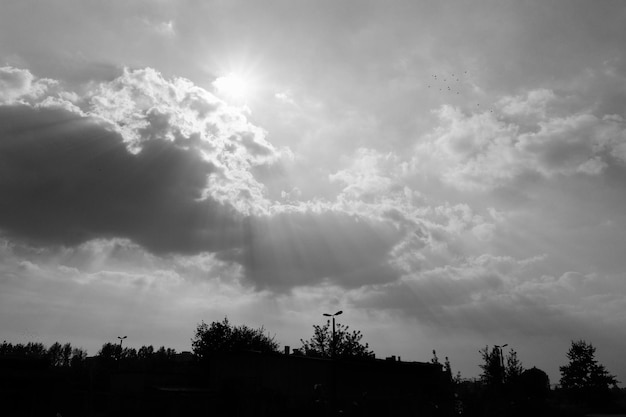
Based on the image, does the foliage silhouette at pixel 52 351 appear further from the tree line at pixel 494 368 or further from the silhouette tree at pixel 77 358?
the tree line at pixel 494 368

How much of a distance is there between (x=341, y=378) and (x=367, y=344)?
163 feet

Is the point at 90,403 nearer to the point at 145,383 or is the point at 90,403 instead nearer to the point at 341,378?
the point at 145,383

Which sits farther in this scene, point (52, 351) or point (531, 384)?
point (52, 351)

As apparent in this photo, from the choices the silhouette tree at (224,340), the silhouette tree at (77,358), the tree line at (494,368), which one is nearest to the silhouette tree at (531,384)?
the tree line at (494,368)

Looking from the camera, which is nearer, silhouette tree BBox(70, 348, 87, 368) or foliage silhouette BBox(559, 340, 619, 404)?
foliage silhouette BBox(559, 340, 619, 404)

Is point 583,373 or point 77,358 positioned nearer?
point 583,373

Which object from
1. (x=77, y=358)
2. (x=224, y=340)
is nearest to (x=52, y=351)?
(x=77, y=358)

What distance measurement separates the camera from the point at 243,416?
1831 inches

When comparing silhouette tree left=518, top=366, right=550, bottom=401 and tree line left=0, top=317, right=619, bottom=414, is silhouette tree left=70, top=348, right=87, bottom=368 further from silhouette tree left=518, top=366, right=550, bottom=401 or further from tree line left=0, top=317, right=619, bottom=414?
silhouette tree left=518, top=366, right=550, bottom=401

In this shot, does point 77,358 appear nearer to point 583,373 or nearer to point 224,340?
point 224,340

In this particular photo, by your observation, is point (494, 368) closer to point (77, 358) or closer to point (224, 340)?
point (224, 340)

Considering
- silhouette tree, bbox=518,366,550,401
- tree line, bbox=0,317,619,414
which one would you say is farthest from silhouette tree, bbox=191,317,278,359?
silhouette tree, bbox=518,366,550,401

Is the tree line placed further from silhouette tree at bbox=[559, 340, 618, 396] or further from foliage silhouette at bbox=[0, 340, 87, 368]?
foliage silhouette at bbox=[0, 340, 87, 368]

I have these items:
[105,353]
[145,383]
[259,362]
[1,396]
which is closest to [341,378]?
[259,362]
